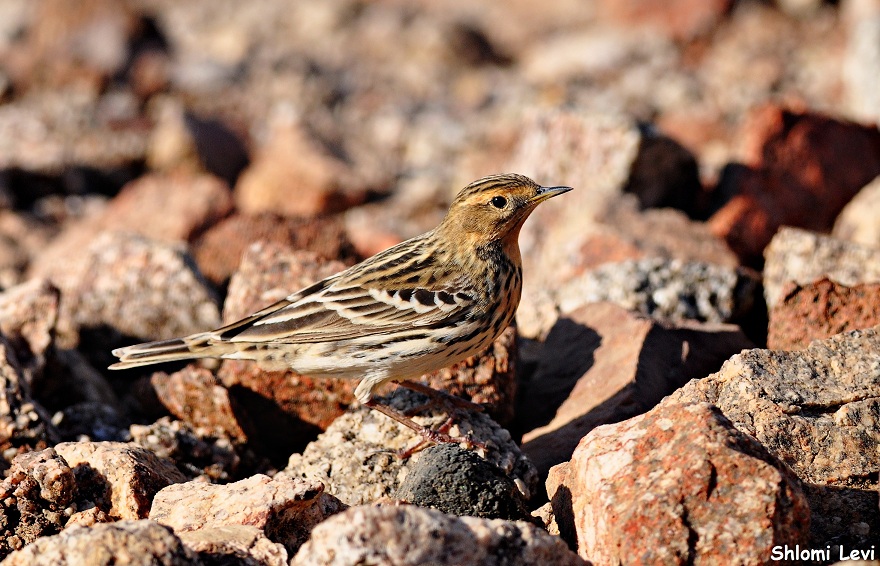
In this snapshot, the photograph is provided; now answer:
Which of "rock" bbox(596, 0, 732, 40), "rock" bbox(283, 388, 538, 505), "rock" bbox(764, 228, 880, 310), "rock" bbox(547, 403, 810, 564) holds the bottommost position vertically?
"rock" bbox(283, 388, 538, 505)

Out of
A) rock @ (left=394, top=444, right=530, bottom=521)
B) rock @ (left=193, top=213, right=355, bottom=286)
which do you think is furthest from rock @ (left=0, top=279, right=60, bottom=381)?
rock @ (left=394, top=444, right=530, bottom=521)

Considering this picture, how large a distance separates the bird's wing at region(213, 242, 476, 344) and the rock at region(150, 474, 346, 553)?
156 centimetres

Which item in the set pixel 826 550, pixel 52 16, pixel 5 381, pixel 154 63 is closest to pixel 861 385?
pixel 826 550

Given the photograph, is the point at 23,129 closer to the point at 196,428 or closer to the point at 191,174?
the point at 191,174

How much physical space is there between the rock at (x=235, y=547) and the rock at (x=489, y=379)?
2359 mm

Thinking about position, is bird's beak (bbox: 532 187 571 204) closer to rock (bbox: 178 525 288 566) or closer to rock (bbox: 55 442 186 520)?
rock (bbox: 55 442 186 520)

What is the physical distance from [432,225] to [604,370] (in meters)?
5.31

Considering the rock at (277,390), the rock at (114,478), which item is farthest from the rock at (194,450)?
the rock at (114,478)

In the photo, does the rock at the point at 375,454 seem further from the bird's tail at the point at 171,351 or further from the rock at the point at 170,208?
the rock at the point at 170,208

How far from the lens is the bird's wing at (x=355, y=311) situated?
22.6 ft

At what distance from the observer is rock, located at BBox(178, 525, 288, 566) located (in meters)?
4.77

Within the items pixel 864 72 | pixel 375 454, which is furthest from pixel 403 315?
pixel 864 72

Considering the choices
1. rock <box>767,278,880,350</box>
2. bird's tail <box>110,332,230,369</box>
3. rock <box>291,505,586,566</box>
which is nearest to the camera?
rock <box>291,505,586,566</box>

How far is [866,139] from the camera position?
10883 millimetres
